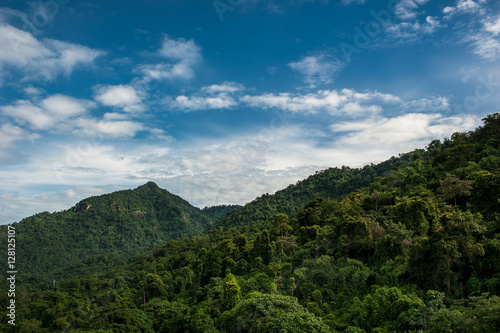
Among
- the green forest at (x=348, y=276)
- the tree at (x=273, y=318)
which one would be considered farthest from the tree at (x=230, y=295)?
the tree at (x=273, y=318)

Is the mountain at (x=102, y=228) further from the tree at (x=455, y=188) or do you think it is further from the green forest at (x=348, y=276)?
the tree at (x=455, y=188)

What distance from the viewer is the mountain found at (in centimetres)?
11519

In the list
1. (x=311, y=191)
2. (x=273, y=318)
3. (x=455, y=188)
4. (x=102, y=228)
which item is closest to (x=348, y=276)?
(x=273, y=318)

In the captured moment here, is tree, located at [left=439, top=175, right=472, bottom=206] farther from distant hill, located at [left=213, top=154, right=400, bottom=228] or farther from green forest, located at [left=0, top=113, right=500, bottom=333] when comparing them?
distant hill, located at [left=213, top=154, right=400, bottom=228]

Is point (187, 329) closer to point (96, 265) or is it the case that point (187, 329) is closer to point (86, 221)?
point (96, 265)

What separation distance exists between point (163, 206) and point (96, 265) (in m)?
A: 86.4

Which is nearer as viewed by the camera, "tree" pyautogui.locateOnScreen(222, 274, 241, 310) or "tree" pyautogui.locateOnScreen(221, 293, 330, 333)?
"tree" pyautogui.locateOnScreen(221, 293, 330, 333)

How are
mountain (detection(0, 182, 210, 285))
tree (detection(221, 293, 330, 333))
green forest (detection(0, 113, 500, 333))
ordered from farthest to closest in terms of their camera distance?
mountain (detection(0, 182, 210, 285)), green forest (detection(0, 113, 500, 333)), tree (detection(221, 293, 330, 333))

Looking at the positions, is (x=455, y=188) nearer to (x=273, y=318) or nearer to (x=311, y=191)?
(x=273, y=318)

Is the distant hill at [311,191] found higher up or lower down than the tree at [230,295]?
higher up

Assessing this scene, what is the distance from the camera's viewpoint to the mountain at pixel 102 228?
378 ft

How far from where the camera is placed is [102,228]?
143 meters

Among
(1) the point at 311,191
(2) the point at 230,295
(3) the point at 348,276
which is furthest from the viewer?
(1) the point at 311,191

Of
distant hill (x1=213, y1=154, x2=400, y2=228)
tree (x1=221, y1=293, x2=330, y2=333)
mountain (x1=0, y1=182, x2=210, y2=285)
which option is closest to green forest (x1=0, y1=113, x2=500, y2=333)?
tree (x1=221, y1=293, x2=330, y2=333)
